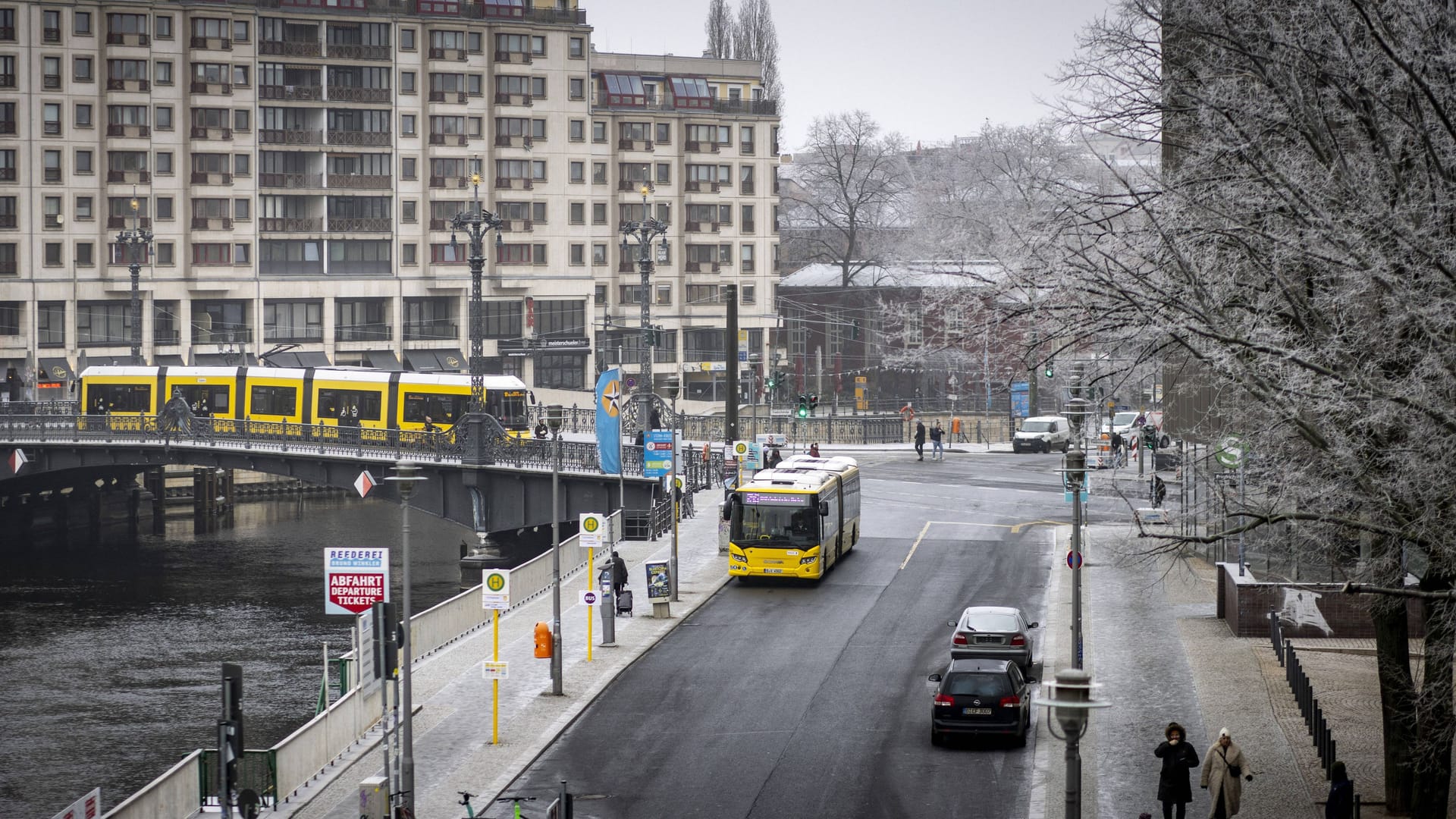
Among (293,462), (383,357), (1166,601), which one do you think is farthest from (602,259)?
(1166,601)

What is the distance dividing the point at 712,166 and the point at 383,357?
2513 cm

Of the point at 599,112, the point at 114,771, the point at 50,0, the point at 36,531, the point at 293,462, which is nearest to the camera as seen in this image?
the point at 114,771

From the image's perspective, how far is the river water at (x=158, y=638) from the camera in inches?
1372

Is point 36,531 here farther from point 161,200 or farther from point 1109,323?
point 1109,323

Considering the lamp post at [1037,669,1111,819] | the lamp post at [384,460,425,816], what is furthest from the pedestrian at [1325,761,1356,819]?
the lamp post at [384,460,425,816]

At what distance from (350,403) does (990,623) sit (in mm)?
37989

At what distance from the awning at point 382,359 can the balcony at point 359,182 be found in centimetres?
964

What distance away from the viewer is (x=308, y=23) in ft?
313

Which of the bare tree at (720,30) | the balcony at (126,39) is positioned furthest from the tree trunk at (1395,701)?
the bare tree at (720,30)

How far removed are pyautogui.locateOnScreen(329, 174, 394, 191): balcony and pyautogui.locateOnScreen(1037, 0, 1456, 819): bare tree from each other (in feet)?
265

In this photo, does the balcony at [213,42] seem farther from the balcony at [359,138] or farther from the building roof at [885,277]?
the building roof at [885,277]

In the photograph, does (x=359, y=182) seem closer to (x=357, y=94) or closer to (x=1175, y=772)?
(x=357, y=94)

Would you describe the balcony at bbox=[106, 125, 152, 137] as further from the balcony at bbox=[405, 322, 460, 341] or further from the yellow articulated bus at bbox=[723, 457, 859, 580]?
the yellow articulated bus at bbox=[723, 457, 859, 580]

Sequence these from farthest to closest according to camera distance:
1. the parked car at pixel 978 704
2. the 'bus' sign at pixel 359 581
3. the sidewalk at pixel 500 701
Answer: the parked car at pixel 978 704, the 'bus' sign at pixel 359 581, the sidewalk at pixel 500 701
